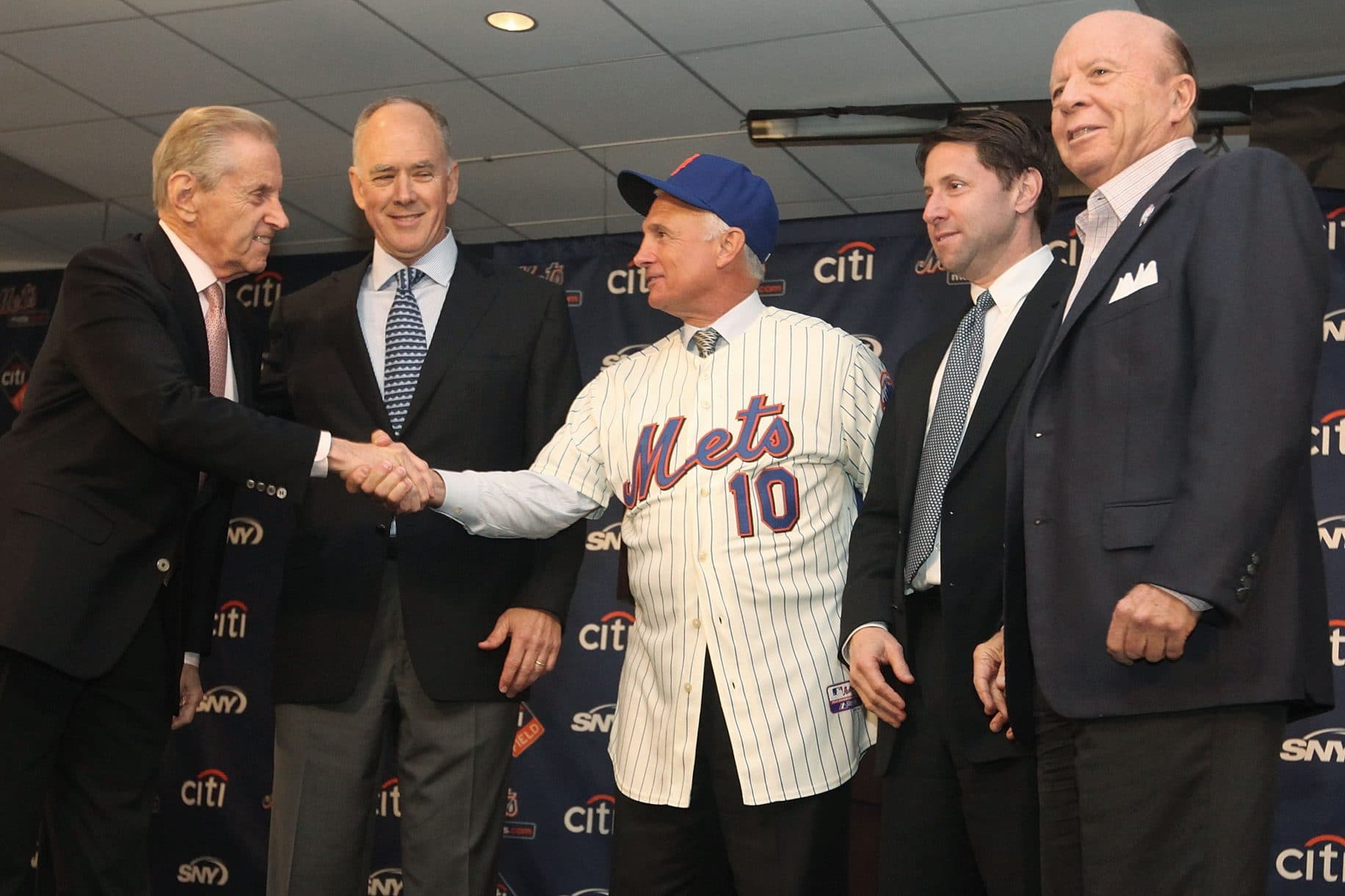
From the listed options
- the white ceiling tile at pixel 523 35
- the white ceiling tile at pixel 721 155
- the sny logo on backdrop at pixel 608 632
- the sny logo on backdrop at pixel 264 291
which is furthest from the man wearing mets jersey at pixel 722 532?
the sny logo on backdrop at pixel 264 291

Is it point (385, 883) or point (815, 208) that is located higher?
point (815, 208)

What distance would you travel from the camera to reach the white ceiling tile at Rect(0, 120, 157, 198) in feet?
17.5

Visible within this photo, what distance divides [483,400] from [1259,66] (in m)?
3.07

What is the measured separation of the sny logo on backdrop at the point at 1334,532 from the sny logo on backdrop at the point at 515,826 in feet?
9.15

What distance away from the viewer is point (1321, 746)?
4066 mm

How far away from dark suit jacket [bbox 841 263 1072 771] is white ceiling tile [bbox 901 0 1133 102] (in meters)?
1.96

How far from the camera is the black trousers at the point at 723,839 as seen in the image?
7.57 ft

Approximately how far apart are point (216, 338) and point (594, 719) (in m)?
2.54

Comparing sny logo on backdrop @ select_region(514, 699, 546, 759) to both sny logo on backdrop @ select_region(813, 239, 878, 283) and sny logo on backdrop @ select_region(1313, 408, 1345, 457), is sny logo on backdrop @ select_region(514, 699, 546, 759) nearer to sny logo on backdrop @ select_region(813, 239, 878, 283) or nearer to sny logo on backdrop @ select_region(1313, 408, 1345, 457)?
sny logo on backdrop @ select_region(813, 239, 878, 283)

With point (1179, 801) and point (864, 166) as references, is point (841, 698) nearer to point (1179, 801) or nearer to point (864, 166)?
point (1179, 801)

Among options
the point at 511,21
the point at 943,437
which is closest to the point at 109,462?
the point at 943,437

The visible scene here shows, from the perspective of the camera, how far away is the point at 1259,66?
4.47 meters

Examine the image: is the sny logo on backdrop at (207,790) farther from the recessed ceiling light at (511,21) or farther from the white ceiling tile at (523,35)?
the recessed ceiling light at (511,21)


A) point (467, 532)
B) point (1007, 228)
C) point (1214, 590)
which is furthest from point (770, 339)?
point (1214, 590)
